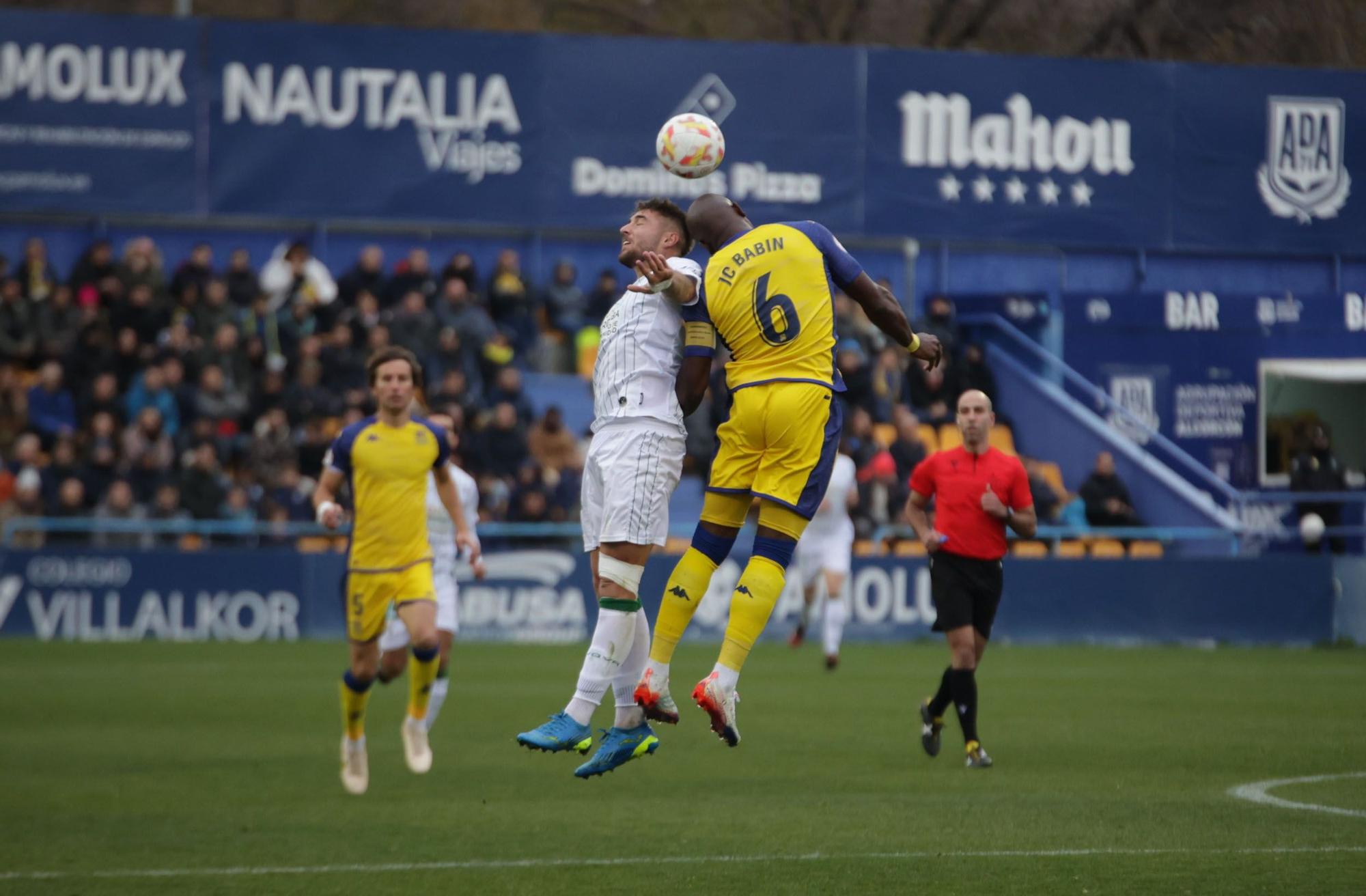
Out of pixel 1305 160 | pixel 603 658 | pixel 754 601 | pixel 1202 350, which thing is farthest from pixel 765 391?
pixel 1305 160

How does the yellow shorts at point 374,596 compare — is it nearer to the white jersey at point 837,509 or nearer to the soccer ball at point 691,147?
the soccer ball at point 691,147

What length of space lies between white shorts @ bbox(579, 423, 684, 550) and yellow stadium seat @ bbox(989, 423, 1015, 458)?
18594 mm

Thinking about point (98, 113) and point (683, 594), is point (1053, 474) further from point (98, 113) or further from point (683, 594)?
point (683, 594)

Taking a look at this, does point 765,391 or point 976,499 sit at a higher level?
point 765,391

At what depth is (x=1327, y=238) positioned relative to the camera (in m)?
29.5

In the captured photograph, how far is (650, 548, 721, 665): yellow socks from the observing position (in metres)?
7.61

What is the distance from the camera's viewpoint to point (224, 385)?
864 inches

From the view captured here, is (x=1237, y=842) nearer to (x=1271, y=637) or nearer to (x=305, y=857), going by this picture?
(x=305, y=857)

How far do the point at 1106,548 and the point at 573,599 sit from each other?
→ 6.62 metres

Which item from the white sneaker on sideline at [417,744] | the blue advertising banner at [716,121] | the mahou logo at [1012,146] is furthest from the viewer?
the mahou logo at [1012,146]

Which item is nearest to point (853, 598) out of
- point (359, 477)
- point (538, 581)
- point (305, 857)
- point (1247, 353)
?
point (538, 581)

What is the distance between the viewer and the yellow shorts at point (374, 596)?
11.4m

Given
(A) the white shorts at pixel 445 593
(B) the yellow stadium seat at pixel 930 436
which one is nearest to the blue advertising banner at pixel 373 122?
(B) the yellow stadium seat at pixel 930 436

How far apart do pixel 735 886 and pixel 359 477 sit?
13.5ft
